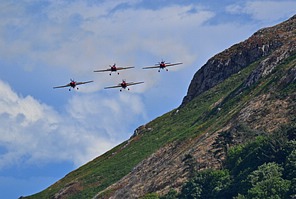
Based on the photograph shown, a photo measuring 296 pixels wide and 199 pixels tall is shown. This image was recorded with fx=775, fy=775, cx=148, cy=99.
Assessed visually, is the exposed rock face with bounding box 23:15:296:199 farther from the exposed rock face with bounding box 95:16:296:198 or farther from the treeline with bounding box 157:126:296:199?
the treeline with bounding box 157:126:296:199

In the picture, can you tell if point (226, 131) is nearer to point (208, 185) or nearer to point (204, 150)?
point (204, 150)

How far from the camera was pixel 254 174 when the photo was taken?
314ft

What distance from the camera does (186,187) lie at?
107m

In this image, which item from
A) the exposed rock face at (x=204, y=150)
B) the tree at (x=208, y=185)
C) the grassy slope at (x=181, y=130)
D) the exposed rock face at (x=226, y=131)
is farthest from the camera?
the grassy slope at (x=181, y=130)

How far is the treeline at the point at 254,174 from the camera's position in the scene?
90375 mm

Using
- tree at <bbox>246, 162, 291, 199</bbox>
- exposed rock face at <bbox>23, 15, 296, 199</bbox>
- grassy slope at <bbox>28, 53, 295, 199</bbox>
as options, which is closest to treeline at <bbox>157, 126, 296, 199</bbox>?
tree at <bbox>246, 162, 291, 199</bbox>

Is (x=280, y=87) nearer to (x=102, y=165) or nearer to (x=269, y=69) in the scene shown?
(x=269, y=69)

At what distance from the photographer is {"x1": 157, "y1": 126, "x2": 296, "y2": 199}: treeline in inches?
3558

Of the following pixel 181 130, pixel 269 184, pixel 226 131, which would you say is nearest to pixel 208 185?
pixel 269 184

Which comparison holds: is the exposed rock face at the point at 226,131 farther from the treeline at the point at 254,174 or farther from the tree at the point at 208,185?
the tree at the point at 208,185

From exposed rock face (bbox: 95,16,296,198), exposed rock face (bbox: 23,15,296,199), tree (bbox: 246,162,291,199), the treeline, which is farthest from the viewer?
exposed rock face (bbox: 23,15,296,199)

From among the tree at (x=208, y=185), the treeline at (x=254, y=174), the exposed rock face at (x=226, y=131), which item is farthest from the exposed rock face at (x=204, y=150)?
the tree at (x=208, y=185)

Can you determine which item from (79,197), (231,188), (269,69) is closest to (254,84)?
(269,69)

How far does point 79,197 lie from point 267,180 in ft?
270
